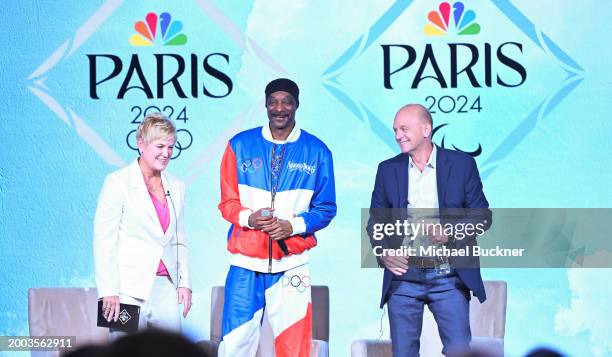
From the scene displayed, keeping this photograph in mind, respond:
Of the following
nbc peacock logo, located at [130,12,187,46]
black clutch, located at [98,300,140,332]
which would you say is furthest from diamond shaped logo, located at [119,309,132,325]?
nbc peacock logo, located at [130,12,187,46]

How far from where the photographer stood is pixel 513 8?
18.3ft

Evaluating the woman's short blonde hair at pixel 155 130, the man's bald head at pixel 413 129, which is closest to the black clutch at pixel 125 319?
the woman's short blonde hair at pixel 155 130

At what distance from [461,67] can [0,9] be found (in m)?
2.58

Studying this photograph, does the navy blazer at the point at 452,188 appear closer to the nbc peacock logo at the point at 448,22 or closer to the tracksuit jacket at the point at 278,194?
the tracksuit jacket at the point at 278,194

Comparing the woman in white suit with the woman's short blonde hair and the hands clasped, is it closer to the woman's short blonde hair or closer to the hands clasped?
the woman's short blonde hair

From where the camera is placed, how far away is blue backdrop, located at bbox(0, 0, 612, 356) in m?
5.49

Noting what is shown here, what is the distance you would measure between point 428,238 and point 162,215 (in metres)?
1.27

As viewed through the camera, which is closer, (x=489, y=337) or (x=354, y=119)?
(x=489, y=337)

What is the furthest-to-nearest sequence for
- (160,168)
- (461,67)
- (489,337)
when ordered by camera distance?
(461,67), (489,337), (160,168)

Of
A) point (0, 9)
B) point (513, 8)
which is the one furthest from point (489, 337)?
point (0, 9)

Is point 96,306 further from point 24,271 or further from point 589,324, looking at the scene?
point 589,324

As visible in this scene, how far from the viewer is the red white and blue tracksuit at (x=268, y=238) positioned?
4738mm

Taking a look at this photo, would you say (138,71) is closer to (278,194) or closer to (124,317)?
(278,194)

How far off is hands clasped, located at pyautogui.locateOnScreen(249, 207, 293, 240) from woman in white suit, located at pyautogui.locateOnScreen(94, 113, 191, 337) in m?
0.38
